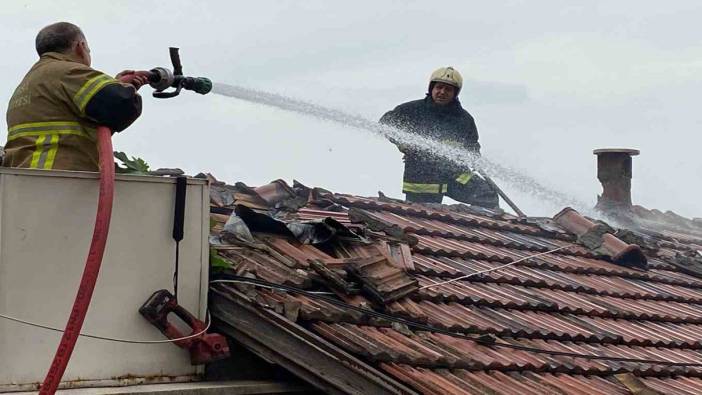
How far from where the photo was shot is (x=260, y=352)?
4930mm

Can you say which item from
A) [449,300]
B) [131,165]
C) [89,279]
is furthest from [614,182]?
[89,279]

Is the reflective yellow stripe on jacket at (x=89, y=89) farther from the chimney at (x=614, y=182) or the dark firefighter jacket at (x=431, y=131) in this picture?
the chimney at (x=614, y=182)

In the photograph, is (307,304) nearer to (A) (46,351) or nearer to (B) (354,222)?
(A) (46,351)

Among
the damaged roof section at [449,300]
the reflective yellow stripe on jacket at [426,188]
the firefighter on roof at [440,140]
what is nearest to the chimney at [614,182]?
the firefighter on roof at [440,140]

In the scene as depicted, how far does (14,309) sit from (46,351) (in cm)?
22

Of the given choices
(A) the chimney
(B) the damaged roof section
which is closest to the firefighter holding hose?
(B) the damaged roof section

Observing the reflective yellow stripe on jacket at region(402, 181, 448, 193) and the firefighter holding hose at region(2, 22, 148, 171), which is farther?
the reflective yellow stripe on jacket at region(402, 181, 448, 193)

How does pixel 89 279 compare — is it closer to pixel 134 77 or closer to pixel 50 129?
pixel 50 129

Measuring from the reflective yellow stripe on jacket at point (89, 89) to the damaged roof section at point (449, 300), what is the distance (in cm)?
103

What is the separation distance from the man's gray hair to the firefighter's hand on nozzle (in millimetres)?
304

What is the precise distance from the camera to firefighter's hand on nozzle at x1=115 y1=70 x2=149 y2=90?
16.7 ft

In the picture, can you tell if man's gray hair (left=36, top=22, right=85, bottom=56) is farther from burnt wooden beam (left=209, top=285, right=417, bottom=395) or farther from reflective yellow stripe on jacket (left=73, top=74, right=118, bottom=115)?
burnt wooden beam (left=209, top=285, right=417, bottom=395)

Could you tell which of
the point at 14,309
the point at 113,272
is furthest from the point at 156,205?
the point at 14,309

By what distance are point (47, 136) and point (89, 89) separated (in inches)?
14.6
